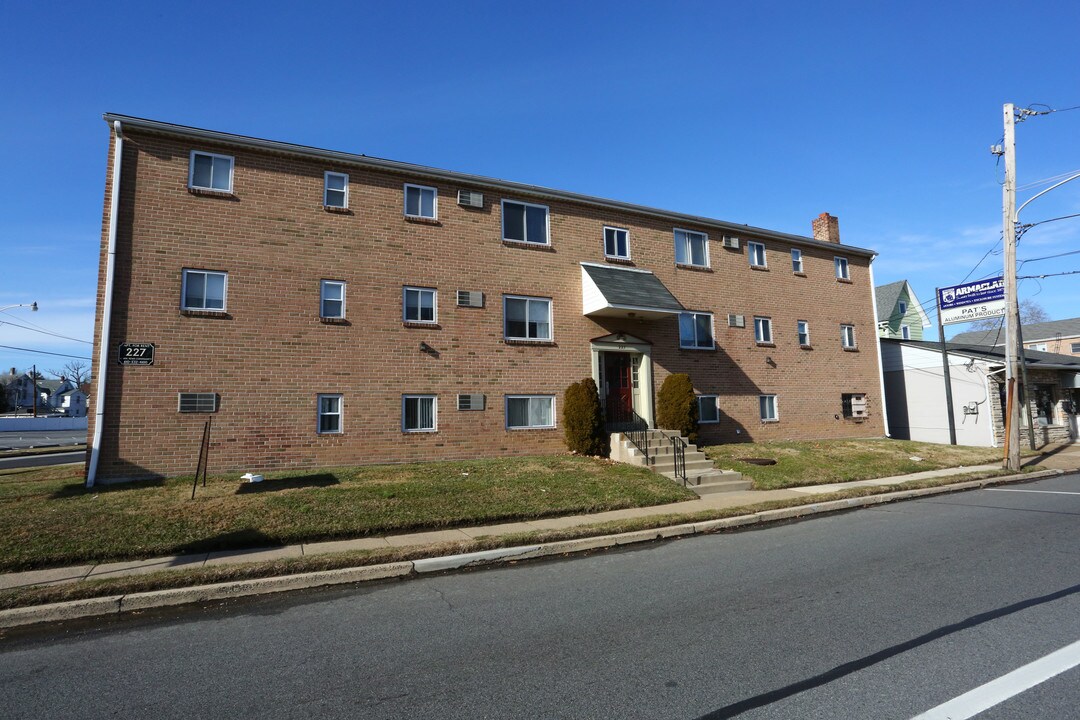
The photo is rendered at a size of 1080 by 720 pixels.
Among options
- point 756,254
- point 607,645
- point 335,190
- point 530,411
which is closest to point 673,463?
point 530,411

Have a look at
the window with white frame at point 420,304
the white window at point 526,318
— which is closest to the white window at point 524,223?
the white window at point 526,318

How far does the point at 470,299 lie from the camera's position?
1575 centimetres

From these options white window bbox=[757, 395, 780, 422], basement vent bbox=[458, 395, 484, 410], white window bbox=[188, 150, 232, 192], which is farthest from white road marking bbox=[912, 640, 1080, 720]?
white window bbox=[757, 395, 780, 422]

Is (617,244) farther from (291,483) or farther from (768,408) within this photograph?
(291,483)

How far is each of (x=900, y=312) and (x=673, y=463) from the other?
30.2 metres

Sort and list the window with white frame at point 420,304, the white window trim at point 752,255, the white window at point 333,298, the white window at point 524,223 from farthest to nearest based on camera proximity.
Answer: the white window trim at point 752,255
the white window at point 524,223
the window with white frame at point 420,304
the white window at point 333,298

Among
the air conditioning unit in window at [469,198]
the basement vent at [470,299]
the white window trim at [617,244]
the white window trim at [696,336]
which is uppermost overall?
the air conditioning unit in window at [469,198]

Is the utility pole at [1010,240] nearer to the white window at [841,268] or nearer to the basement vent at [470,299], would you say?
the white window at [841,268]

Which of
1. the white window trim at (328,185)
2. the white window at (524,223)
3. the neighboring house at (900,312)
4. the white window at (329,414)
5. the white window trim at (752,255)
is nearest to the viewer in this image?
the white window at (329,414)

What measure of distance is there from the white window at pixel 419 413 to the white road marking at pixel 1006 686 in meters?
12.3

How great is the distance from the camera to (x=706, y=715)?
3.52m

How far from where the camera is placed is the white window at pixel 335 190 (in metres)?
14.7

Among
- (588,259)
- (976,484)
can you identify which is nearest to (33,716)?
(588,259)

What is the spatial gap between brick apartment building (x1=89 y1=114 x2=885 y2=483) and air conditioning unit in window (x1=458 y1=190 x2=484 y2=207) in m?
0.03
